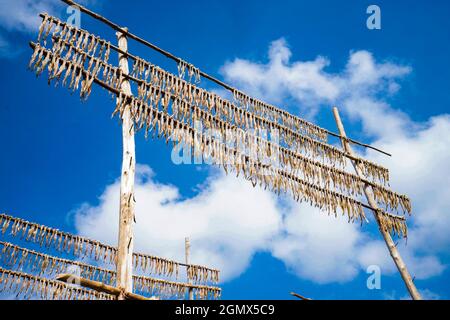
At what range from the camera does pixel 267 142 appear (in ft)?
26.7

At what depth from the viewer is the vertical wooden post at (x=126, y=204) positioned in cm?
545

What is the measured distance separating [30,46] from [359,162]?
26.0ft

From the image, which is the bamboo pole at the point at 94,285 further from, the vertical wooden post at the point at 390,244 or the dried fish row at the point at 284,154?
the vertical wooden post at the point at 390,244

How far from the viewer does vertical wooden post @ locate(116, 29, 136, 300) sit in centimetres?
545

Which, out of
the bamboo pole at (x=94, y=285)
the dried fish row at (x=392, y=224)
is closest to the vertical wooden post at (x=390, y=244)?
the dried fish row at (x=392, y=224)

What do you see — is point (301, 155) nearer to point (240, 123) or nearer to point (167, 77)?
point (240, 123)

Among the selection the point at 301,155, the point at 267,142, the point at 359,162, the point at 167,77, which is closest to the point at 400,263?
the point at 359,162

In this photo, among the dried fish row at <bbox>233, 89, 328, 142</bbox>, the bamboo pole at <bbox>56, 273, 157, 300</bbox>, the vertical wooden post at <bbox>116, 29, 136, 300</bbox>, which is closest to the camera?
the bamboo pole at <bbox>56, 273, 157, 300</bbox>

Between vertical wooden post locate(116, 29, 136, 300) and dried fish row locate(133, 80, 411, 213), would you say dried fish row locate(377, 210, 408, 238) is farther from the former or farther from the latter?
vertical wooden post locate(116, 29, 136, 300)

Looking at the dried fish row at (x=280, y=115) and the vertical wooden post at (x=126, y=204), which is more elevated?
the dried fish row at (x=280, y=115)

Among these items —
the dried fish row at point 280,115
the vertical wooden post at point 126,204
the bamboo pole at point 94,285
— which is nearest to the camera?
the bamboo pole at point 94,285

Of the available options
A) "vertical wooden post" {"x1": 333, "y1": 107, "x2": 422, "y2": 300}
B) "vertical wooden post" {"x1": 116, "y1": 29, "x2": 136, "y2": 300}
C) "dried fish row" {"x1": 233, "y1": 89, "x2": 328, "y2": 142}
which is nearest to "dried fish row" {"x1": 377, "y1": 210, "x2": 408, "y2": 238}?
"vertical wooden post" {"x1": 333, "y1": 107, "x2": 422, "y2": 300}
